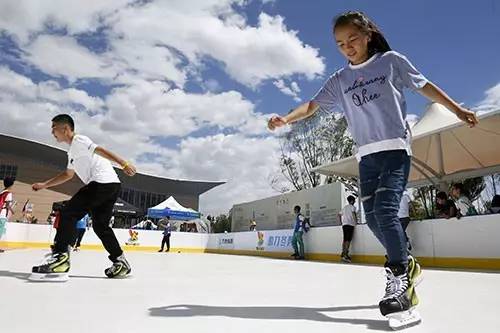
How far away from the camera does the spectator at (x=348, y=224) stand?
977cm

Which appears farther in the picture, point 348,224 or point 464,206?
point 348,224

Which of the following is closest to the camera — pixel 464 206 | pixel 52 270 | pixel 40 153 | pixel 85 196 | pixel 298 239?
pixel 52 270

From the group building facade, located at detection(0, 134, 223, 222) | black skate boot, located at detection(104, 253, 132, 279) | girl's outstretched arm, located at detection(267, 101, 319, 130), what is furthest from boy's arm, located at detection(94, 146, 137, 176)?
building facade, located at detection(0, 134, 223, 222)

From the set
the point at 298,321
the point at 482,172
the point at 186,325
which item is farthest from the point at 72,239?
A: the point at 482,172

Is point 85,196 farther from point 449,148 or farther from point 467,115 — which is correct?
point 449,148

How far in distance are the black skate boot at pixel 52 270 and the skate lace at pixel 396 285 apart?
2750mm

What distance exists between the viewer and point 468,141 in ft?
35.5

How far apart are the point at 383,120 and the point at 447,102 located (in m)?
0.34

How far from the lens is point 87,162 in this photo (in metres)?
3.67

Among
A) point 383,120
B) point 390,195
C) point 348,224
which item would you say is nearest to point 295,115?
point 383,120

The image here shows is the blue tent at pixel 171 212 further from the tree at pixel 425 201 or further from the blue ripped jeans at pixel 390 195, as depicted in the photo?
the blue ripped jeans at pixel 390 195

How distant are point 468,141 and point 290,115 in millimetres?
10084

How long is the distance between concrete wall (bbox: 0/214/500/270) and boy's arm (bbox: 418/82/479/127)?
579cm

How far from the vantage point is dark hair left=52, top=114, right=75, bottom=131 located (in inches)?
147
